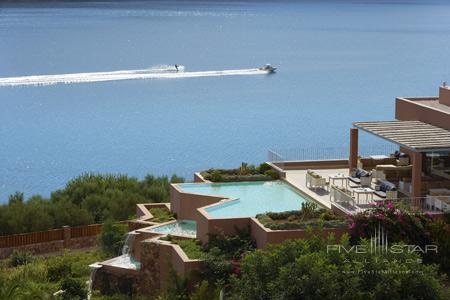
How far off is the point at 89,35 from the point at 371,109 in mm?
61526

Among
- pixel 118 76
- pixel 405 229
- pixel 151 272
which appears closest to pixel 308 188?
pixel 405 229

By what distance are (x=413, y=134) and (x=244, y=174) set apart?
508 cm

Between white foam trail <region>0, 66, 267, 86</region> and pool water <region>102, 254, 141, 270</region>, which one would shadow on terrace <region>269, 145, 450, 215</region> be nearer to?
pool water <region>102, 254, 141, 270</region>

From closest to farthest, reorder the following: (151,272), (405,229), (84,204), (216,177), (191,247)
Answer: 1. (405,229)
2. (191,247)
3. (151,272)
4. (216,177)
5. (84,204)

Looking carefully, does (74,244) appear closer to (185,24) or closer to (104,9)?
(185,24)

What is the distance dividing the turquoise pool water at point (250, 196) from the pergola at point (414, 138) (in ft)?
7.93

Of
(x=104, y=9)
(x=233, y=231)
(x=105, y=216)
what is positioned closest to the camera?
(x=233, y=231)

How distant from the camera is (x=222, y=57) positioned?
99.8 meters

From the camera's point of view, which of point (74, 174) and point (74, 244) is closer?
point (74, 244)

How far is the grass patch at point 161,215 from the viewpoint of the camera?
26.0 m

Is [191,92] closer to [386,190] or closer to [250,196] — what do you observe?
[250,196]

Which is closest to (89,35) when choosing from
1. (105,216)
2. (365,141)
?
(365,141)

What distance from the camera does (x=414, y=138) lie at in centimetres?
2439

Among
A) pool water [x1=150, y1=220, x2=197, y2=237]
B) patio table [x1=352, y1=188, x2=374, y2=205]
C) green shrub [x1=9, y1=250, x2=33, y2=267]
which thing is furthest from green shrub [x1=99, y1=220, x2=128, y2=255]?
patio table [x1=352, y1=188, x2=374, y2=205]
